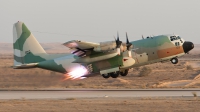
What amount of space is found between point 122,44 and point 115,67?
261 cm

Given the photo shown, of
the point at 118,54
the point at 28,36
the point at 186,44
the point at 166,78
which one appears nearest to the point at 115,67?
the point at 118,54

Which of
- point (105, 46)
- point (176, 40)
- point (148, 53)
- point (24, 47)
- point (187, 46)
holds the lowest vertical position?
point (148, 53)

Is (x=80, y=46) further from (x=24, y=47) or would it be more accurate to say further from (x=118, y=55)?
(x=24, y=47)

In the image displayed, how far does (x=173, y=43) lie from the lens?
47281 millimetres

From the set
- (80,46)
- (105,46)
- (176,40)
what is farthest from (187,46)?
(80,46)

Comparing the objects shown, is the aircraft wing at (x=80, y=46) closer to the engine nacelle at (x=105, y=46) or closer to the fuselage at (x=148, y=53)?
the engine nacelle at (x=105, y=46)

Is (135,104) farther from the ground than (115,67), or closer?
closer

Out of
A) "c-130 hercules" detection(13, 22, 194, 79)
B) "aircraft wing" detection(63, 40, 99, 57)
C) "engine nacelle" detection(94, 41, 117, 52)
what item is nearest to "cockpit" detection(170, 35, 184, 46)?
"c-130 hercules" detection(13, 22, 194, 79)

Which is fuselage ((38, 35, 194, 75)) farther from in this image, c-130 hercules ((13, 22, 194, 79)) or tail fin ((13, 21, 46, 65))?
tail fin ((13, 21, 46, 65))

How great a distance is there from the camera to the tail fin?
51.9 m

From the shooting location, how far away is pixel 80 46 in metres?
45.0

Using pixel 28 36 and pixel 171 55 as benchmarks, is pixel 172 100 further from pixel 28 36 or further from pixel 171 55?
pixel 28 36

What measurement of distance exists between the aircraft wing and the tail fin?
6685 millimetres

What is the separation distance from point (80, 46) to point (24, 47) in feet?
33.7
